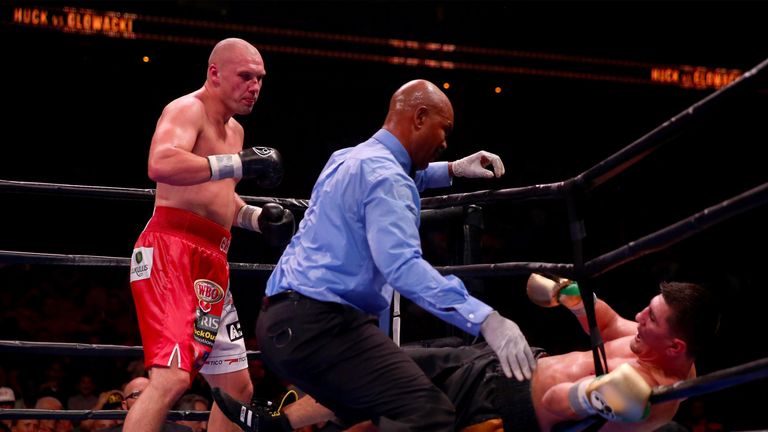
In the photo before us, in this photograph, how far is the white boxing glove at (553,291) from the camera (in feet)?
7.71

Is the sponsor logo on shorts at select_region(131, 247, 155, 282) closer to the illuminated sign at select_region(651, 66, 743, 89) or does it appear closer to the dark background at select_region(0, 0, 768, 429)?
the dark background at select_region(0, 0, 768, 429)

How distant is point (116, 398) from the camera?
4.31m

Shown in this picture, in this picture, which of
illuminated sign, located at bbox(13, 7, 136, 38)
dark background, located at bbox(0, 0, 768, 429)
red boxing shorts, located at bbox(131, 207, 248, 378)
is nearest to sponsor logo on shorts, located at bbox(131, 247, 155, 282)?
red boxing shorts, located at bbox(131, 207, 248, 378)

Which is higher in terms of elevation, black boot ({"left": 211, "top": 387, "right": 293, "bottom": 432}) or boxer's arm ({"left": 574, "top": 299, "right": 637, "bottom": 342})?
boxer's arm ({"left": 574, "top": 299, "right": 637, "bottom": 342})

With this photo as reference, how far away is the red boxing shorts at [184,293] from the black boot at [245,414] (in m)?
0.16

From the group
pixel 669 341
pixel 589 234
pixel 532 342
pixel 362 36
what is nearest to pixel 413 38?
pixel 362 36

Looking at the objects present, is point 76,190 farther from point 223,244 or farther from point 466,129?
point 466,129

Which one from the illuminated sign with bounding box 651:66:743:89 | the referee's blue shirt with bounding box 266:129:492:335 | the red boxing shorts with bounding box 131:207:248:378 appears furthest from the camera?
the illuminated sign with bounding box 651:66:743:89

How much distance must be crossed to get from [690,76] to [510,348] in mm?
8011

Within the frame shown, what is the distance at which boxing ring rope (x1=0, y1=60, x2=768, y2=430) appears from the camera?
163 cm

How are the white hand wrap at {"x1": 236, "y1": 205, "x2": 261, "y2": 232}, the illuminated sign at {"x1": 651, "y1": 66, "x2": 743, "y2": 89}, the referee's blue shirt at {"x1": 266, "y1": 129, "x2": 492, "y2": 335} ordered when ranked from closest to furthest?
the referee's blue shirt at {"x1": 266, "y1": 129, "x2": 492, "y2": 335} → the white hand wrap at {"x1": 236, "y1": 205, "x2": 261, "y2": 232} → the illuminated sign at {"x1": 651, "y1": 66, "x2": 743, "y2": 89}

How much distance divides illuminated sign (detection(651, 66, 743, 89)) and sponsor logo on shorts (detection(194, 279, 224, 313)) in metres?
7.49

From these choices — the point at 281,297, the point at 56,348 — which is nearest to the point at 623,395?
the point at 281,297

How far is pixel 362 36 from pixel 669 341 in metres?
6.39
